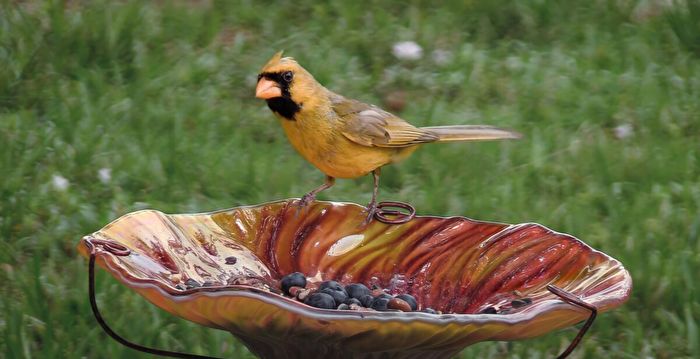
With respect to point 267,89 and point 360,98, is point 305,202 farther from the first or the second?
point 360,98

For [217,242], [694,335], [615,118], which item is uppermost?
[217,242]

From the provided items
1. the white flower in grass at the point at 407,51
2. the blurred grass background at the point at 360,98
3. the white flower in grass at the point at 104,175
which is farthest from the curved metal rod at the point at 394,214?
the white flower in grass at the point at 407,51

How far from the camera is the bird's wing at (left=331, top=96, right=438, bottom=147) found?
279 centimetres

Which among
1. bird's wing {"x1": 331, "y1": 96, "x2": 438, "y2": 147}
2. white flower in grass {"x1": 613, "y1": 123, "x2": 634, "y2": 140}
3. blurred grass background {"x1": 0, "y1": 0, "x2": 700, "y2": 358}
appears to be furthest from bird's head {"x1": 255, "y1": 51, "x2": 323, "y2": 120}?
white flower in grass {"x1": 613, "y1": 123, "x2": 634, "y2": 140}

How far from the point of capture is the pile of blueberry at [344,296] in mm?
2523

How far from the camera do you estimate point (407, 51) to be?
212 inches

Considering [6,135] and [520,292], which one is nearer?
[520,292]

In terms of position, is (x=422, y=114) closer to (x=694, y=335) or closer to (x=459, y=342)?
(x=694, y=335)

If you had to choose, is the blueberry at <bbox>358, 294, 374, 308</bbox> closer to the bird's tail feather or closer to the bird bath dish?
the bird bath dish

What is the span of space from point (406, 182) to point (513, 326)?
226cm

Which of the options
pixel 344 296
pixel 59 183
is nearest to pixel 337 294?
pixel 344 296

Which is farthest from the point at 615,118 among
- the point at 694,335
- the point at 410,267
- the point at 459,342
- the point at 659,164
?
the point at 459,342

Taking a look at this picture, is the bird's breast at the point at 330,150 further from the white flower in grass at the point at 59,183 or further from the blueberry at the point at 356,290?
the white flower in grass at the point at 59,183

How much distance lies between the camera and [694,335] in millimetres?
3711
